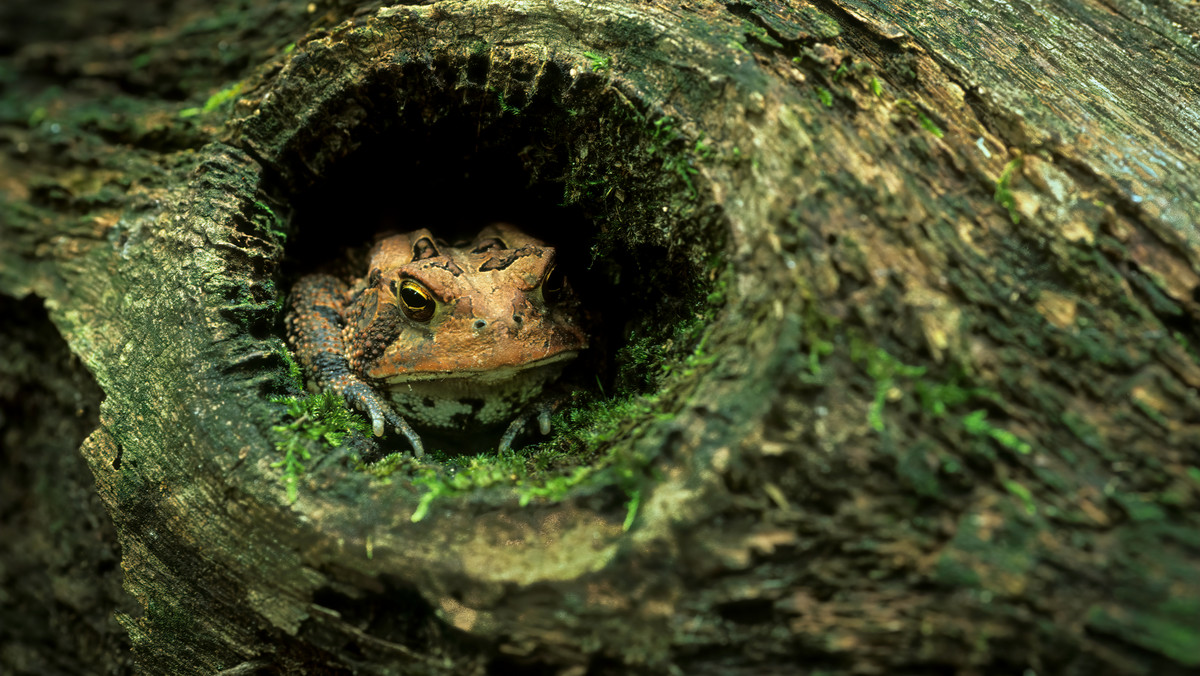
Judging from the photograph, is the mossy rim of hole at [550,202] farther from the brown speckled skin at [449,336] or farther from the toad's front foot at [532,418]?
the brown speckled skin at [449,336]

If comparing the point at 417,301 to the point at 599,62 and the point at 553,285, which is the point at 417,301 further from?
the point at 599,62

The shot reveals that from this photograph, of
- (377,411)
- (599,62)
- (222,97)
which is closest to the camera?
(599,62)

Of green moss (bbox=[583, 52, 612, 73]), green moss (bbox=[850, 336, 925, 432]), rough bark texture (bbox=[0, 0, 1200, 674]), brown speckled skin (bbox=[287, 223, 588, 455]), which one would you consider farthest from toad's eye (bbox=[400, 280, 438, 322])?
green moss (bbox=[850, 336, 925, 432])

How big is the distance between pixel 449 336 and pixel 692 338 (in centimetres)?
106

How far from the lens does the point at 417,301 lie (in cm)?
286

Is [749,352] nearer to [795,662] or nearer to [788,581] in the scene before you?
[788,581]

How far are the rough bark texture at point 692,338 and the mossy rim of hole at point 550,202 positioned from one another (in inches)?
0.8

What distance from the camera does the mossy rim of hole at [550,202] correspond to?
7.09 feet

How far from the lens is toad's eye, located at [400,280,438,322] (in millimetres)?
2852

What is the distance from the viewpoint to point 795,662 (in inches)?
63.9

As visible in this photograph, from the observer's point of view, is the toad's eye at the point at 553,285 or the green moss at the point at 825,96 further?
the toad's eye at the point at 553,285

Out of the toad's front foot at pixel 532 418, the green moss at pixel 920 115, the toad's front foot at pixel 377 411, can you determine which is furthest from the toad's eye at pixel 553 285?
the green moss at pixel 920 115

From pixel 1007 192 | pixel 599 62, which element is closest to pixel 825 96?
pixel 1007 192

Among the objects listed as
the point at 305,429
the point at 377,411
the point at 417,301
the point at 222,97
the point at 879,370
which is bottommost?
the point at 377,411
